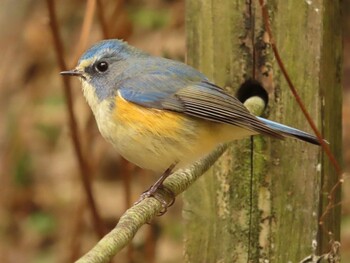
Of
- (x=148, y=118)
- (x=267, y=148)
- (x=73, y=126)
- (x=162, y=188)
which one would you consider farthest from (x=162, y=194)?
(x=73, y=126)

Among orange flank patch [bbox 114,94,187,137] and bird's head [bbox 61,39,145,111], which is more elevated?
bird's head [bbox 61,39,145,111]

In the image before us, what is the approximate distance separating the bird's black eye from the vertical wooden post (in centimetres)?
32

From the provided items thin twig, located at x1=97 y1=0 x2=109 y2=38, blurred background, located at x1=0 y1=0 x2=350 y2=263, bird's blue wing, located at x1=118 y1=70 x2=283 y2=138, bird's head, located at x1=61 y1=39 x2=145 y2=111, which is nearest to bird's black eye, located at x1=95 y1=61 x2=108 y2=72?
bird's head, located at x1=61 y1=39 x2=145 y2=111

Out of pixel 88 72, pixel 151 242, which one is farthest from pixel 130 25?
pixel 88 72

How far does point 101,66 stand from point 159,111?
1.19ft

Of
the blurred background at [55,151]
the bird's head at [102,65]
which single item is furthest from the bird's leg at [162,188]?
the blurred background at [55,151]

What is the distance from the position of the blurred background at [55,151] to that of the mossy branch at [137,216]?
72.0 inches

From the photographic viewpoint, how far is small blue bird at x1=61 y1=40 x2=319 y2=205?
3094 millimetres

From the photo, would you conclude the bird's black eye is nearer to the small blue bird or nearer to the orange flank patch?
the small blue bird

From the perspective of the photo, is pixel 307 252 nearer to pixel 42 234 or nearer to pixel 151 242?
pixel 151 242

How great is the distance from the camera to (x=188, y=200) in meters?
3.54

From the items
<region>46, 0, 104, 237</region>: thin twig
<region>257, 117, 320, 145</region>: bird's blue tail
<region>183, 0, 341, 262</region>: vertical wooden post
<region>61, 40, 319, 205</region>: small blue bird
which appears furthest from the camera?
<region>46, 0, 104, 237</region>: thin twig

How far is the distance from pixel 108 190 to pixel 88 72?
2881 mm

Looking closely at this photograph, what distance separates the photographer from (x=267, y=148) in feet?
11.1
